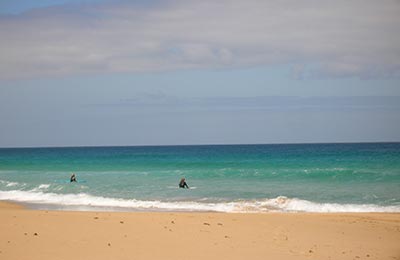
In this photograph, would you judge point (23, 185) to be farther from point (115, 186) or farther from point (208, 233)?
point (208, 233)

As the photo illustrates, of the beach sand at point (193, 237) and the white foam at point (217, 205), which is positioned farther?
the white foam at point (217, 205)

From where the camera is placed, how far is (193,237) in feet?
33.1

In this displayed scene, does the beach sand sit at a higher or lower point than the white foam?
higher

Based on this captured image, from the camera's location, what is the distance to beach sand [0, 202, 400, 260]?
8.52 m

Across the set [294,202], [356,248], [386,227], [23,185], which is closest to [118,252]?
[356,248]

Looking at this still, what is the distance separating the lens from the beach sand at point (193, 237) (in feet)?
28.0

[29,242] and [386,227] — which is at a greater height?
[29,242]

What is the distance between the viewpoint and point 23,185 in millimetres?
28188

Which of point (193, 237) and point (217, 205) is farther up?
point (193, 237)

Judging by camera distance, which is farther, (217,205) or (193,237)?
(217,205)

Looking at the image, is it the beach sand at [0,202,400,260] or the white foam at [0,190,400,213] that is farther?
the white foam at [0,190,400,213]

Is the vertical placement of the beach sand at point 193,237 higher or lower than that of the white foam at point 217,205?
higher

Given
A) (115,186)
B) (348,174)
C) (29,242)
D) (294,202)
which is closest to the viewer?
(29,242)

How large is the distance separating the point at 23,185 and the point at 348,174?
21070 mm
